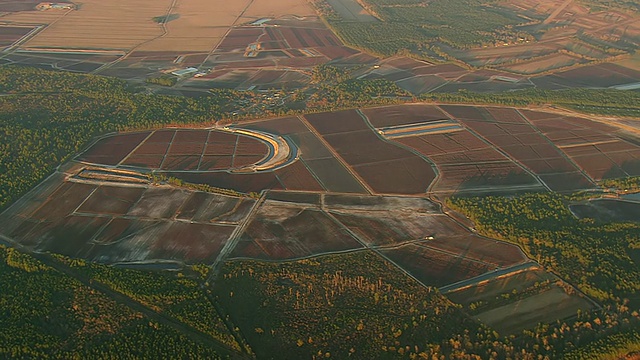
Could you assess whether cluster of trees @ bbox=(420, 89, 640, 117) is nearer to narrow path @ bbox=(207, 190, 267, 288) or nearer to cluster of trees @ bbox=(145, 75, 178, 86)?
narrow path @ bbox=(207, 190, 267, 288)

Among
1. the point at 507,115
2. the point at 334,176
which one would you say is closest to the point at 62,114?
the point at 334,176

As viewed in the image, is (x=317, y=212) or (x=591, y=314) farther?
(x=317, y=212)

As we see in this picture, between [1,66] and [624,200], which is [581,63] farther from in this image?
[1,66]

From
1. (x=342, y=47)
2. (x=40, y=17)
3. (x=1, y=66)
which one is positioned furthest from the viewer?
(x=40, y=17)

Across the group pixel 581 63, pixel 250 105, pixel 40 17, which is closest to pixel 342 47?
pixel 250 105

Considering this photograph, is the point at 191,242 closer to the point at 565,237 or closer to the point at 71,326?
the point at 71,326

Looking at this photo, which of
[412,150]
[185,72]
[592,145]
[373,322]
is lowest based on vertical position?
[373,322]
